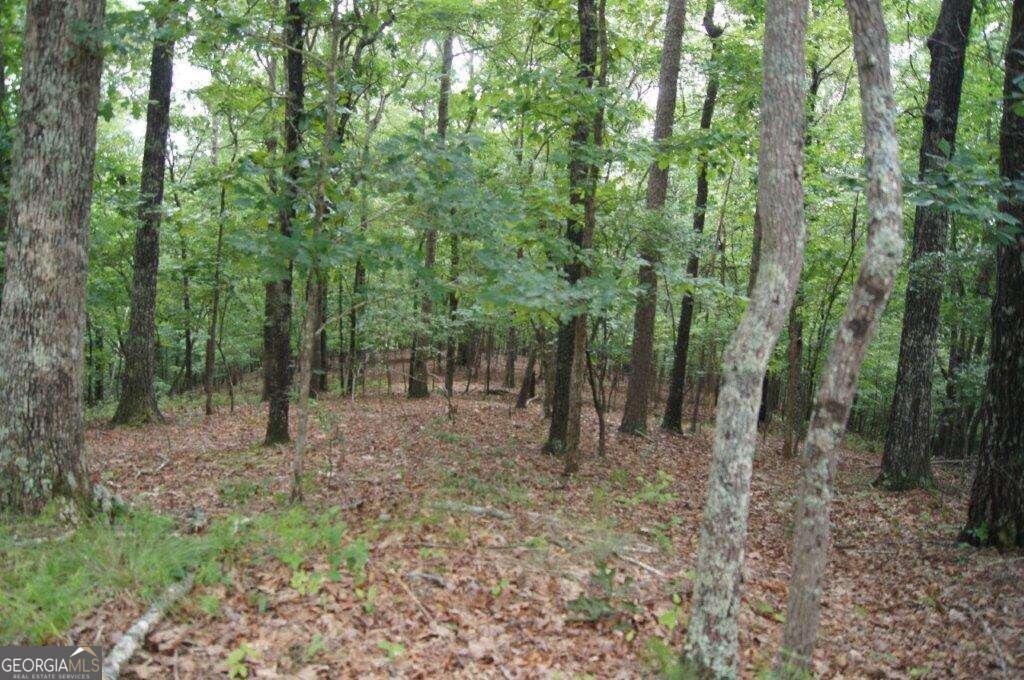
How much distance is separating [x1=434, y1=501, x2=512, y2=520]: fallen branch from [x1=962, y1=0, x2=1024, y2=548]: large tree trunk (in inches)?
213

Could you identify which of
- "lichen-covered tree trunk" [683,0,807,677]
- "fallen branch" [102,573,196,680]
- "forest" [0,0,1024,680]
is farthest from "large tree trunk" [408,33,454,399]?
"lichen-covered tree trunk" [683,0,807,677]

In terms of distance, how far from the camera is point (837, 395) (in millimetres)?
4430

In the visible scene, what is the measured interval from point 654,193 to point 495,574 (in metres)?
9.88

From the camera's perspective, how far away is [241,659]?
4160mm

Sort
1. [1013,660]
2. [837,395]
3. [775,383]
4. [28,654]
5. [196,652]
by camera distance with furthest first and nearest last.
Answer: [775,383]
[1013,660]
[837,395]
[196,652]
[28,654]

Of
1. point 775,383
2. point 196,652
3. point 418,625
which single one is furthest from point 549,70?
point 775,383

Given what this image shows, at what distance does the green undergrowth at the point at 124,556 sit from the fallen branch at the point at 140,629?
81 millimetres

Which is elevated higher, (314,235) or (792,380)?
(314,235)

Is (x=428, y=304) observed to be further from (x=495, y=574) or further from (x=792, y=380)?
(x=495, y=574)

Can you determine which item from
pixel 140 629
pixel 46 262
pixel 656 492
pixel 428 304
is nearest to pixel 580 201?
pixel 656 492

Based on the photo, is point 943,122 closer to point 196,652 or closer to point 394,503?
point 394,503

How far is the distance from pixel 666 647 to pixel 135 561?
4020 millimetres

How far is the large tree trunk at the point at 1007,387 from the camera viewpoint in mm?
7086

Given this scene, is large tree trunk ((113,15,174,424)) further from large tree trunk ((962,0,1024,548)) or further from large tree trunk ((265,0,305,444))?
large tree trunk ((962,0,1024,548))
